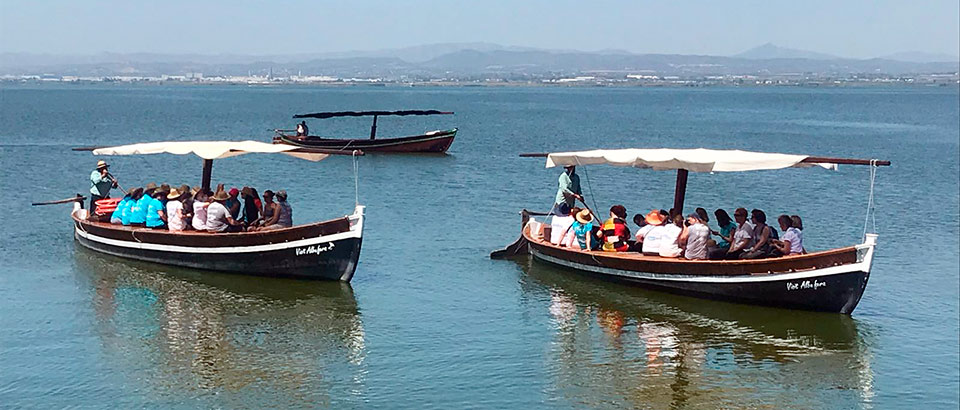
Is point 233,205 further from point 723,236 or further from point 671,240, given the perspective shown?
point 723,236

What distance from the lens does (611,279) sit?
2491cm

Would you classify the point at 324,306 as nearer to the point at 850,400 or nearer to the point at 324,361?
the point at 324,361

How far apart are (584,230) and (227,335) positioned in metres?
8.77

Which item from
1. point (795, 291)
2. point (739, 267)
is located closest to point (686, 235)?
point (739, 267)

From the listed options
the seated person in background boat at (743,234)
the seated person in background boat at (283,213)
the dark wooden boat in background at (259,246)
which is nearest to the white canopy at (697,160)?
the seated person in background boat at (743,234)

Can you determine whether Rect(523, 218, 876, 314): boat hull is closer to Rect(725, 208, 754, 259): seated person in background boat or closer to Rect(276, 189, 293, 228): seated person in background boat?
Rect(725, 208, 754, 259): seated person in background boat

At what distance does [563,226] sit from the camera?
87.0 ft

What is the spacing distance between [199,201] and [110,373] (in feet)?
24.6

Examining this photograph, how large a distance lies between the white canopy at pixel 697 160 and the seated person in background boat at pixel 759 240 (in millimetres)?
1009

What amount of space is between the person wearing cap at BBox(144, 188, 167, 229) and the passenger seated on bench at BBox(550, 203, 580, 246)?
9030 millimetres

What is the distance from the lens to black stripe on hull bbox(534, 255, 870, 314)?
70.3ft

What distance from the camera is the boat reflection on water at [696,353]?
1782cm

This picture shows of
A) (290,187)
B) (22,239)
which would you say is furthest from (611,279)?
(290,187)

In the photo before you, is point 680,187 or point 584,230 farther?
point 680,187
